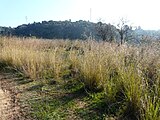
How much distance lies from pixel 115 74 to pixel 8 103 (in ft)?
7.14

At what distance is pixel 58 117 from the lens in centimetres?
502

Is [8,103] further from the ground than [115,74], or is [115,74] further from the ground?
[115,74]

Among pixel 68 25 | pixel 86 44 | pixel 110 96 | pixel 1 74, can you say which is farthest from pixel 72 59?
pixel 68 25

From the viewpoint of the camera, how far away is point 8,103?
6078mm

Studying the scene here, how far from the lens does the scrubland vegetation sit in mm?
4430

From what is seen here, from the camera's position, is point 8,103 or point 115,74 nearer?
point 115,74

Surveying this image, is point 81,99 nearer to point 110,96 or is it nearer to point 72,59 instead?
point 110,96

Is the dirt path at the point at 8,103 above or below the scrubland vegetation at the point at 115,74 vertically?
below

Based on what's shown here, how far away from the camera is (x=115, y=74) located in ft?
19.5

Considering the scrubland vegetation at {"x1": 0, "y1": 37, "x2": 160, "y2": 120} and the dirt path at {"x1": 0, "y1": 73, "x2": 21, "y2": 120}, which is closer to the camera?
the scrubland vegetation at {"x1": 0, "y1": 37, "x2": 160, "y2": 120}

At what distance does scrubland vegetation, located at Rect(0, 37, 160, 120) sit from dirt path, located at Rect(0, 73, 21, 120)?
72 cm

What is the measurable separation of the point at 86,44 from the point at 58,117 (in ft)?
10.4

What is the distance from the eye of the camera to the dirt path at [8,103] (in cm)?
533

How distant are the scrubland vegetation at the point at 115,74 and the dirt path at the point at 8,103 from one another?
723 millimetres
